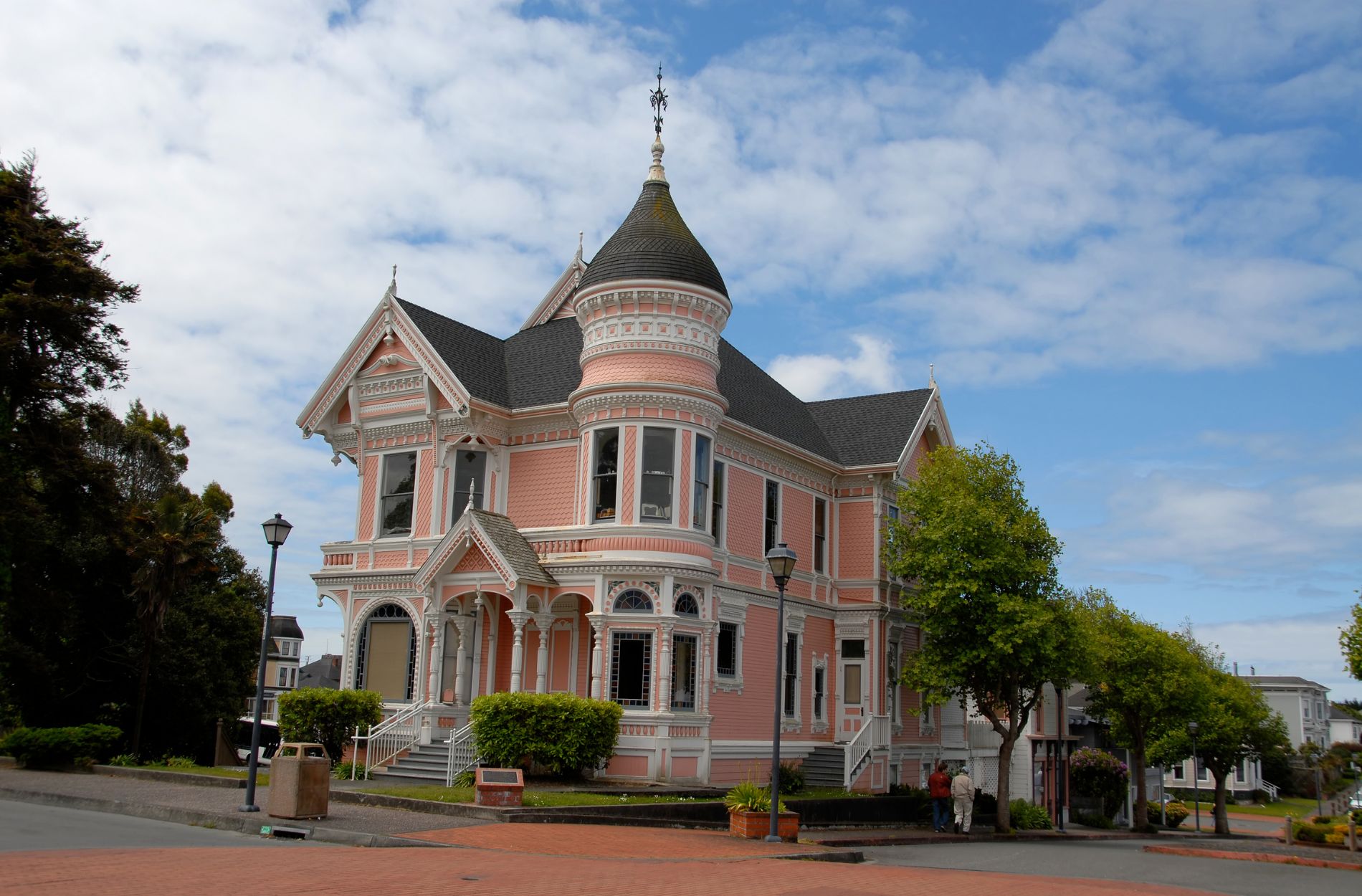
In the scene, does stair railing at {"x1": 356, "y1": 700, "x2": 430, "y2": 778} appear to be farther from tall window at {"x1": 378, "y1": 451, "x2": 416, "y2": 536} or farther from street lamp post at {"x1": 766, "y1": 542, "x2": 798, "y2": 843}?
street lamp post at {"x1": 766, "y1": 542, "x2": 798, "y2": 843}

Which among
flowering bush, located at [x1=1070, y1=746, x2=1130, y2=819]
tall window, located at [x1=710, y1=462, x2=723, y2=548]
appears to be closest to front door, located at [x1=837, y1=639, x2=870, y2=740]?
tall window, located at [x1=710, y1=462, x2=723, y2=548]

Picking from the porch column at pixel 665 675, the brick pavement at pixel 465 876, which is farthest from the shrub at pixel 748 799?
the porch column at pixel 665 675

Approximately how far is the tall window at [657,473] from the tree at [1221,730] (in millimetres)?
26218

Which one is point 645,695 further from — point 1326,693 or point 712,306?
point 1326,693

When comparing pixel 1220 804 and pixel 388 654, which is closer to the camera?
pixel 388 654

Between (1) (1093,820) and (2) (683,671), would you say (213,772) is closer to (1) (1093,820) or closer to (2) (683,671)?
(2) (683,671)

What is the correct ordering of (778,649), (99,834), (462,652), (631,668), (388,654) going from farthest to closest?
(388,654) → (462,652) → (631,668) → (778,649) → (99,834)

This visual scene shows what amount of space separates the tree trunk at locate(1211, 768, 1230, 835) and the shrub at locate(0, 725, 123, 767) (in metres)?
40.5

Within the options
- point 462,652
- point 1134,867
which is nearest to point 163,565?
point 462,652

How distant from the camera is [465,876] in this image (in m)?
12.6

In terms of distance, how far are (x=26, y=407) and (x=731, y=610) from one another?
19.3 m

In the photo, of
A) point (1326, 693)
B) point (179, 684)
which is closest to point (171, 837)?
point (179, 684)

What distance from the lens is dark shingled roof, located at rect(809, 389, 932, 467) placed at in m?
33.6

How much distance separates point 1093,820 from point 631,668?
108ft
